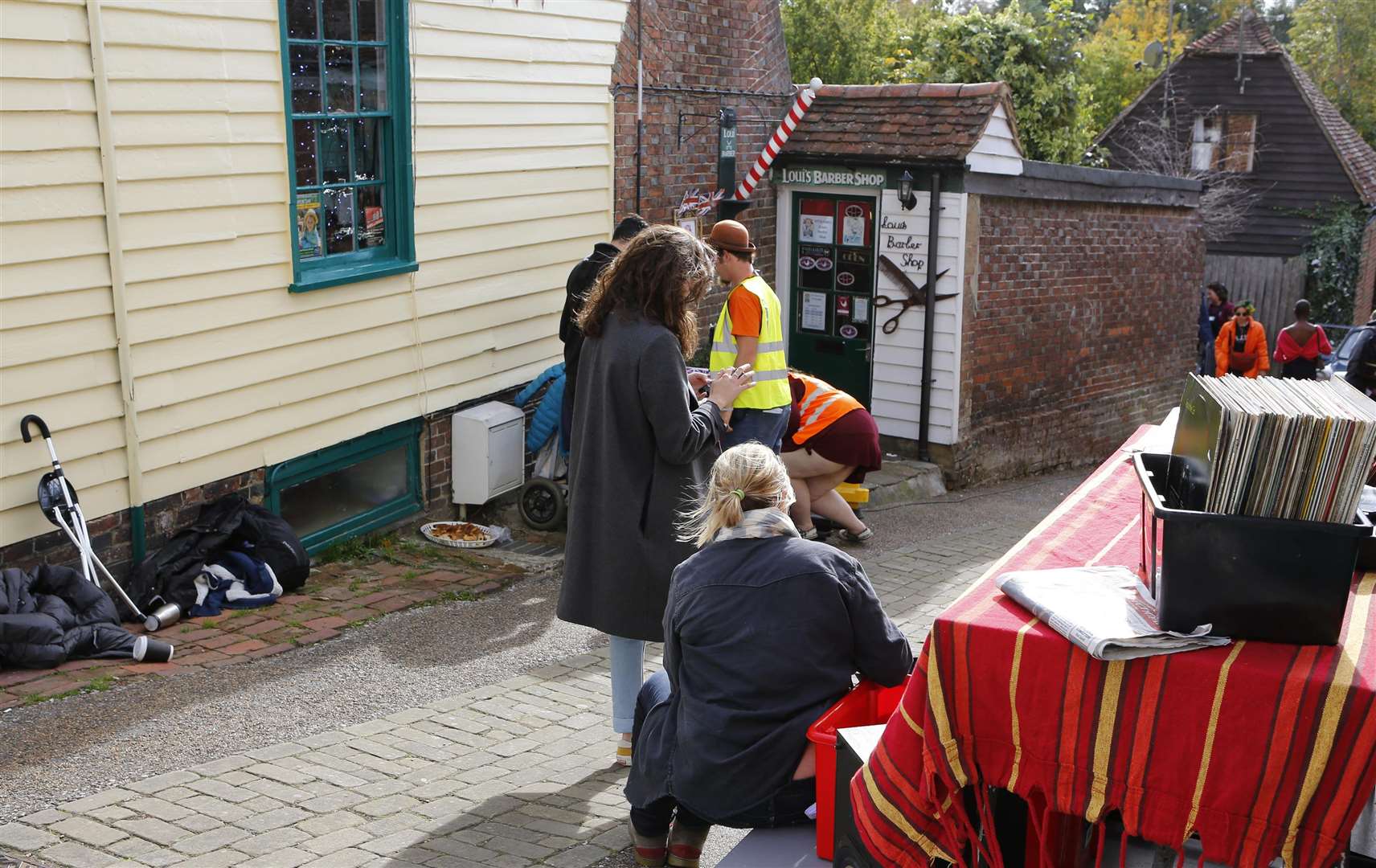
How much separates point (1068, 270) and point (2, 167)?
9.94 meters

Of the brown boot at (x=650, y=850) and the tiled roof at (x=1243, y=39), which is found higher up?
the tiled roof at (x=1243, y=39)

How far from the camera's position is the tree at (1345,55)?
3659 cm

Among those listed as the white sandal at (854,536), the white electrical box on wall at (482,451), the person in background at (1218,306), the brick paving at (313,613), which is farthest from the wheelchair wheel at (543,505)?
the person in background at (1218,306)

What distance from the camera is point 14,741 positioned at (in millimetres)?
4980

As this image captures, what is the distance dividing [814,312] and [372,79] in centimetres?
526

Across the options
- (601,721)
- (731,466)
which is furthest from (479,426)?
(731,466)

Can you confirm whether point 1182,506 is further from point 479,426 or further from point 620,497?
point 479,426

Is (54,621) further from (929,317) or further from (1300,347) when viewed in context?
(1300,347)

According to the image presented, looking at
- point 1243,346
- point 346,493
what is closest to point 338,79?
point 346,493

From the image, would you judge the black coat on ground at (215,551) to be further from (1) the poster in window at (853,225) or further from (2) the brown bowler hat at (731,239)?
(1) the poster in window at (853,225)

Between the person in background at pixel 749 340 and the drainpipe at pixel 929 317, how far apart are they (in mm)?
4331

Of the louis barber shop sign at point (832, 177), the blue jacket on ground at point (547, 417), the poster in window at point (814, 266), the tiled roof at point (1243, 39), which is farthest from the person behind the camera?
the tiled roof at point (1243, 39)

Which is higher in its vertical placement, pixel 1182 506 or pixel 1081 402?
pixel 1182 506

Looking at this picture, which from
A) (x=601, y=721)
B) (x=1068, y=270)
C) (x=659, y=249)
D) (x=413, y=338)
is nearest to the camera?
(x=659, y=249)
